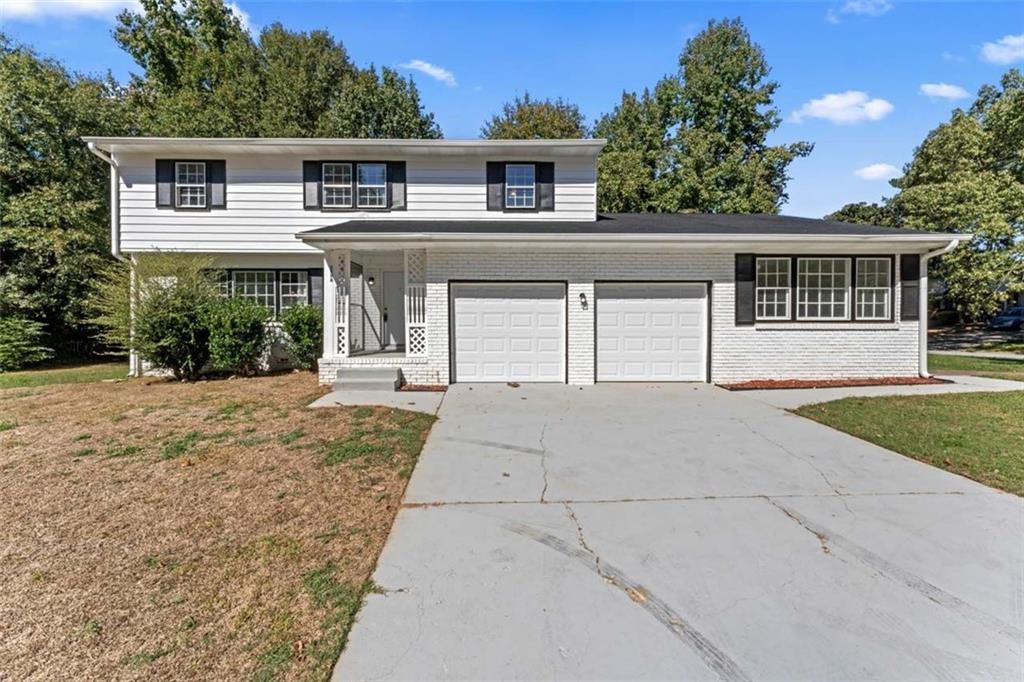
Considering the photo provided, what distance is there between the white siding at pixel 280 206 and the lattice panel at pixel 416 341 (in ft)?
11.7

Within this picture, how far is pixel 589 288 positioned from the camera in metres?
9.61

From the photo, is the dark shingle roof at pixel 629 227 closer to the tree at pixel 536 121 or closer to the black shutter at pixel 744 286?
→ the black shutter at pixel 744 286

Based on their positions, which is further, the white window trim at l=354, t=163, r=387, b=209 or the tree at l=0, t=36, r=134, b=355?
the tree at l=0, t=36, r=134, b=355

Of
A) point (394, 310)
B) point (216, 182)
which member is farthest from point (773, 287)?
point (216, 182)

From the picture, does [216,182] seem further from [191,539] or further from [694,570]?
[694,570]

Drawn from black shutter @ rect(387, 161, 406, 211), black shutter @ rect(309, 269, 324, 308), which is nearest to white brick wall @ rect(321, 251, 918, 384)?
black shutter @ rect(387, 161, 406, 211)

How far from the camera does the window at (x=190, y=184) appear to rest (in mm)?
11727

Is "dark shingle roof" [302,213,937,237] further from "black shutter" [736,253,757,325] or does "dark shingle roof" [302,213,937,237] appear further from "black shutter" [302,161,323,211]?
"black shutter" [302,161,323,211]

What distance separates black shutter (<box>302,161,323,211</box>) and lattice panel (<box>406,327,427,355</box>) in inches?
184

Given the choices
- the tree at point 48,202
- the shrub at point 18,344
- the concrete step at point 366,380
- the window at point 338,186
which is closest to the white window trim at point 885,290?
the concrete step at point 366,380

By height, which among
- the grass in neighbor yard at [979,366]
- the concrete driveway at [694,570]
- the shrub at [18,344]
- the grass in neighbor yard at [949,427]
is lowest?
the concrete driveway at [694,570]

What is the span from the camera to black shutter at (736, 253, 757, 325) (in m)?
9.70

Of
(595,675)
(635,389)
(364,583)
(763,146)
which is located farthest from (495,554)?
(763,146)

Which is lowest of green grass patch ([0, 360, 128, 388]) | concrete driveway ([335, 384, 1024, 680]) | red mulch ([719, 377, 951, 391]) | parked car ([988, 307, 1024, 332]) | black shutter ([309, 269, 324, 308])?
concrete driveway ([335, 384, 1024, 680])
